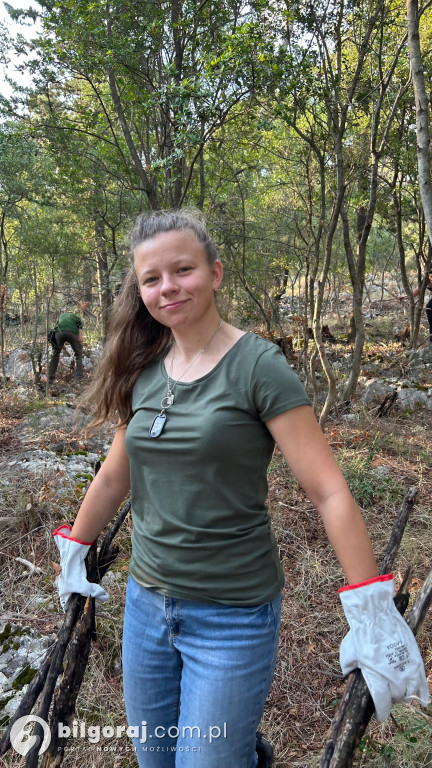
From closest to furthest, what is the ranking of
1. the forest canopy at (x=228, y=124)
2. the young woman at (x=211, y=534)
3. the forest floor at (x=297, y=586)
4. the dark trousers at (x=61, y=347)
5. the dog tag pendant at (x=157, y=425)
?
1. the young woman at (x=211, y=534)
2. the dog tag pendant at (x=157, y=425)
3. the forest floor at (x=297, y=586)
4. the forest canopy at (x=228, y=124)
5. the dark trousers at (x=61, y=347)

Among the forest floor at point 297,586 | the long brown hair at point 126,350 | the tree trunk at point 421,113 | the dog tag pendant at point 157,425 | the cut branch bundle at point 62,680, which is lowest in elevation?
the forest floor at point 297,586

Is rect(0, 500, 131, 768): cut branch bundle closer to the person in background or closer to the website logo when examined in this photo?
the website logo

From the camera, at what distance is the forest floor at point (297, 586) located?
2.18m

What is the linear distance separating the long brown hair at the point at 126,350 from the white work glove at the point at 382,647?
3.05 feet

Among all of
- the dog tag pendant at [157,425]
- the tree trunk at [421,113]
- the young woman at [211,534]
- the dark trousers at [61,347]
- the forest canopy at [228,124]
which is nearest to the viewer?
the young woman at [211,534]

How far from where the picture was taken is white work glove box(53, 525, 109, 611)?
5.50ft

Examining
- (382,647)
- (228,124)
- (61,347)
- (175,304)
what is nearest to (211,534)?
(382,647)

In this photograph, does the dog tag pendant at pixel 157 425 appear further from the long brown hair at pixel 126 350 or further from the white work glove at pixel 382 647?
the white work glove at pixel 382 647

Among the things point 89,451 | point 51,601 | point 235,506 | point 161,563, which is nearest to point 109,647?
point 51,601

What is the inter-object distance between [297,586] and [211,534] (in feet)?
7.38

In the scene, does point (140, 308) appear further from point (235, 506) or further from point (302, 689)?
point (302, 689)

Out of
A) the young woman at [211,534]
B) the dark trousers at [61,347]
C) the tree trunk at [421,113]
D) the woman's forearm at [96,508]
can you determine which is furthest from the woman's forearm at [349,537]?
the dark trousers at [61,347]

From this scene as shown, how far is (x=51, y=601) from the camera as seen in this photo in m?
2.96

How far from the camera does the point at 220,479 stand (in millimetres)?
1274
